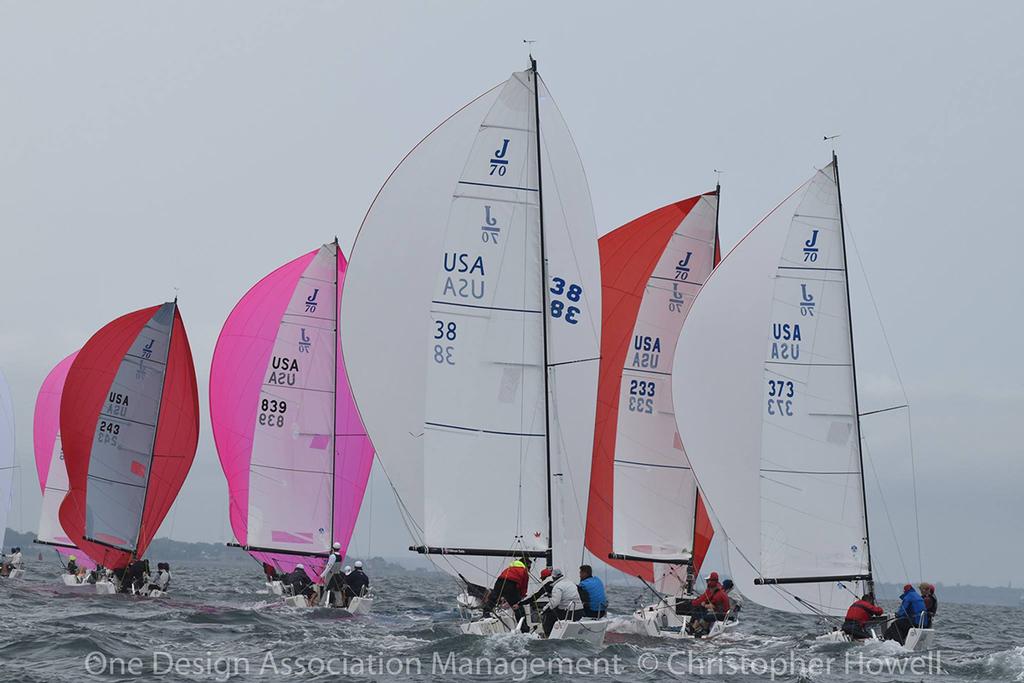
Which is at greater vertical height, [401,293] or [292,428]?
[401,293]

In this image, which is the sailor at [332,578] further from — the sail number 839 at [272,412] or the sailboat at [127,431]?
the sailboat at [127,431]

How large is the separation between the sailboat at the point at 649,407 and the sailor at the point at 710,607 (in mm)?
1725

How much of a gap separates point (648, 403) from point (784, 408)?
10.5 ft

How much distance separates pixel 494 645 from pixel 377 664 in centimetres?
150

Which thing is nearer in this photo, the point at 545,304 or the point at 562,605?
the point at 562,605

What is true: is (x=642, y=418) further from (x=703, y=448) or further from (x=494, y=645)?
(x=494, y=645)

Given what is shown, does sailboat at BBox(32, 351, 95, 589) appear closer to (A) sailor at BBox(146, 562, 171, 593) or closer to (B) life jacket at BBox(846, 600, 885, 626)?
(A) sailor at BBox(146, 562, 171, 593)

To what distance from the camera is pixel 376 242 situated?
1599 cm

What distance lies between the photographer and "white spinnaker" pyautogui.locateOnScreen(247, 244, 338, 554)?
23203 mm

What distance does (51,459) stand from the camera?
30750 millimetres

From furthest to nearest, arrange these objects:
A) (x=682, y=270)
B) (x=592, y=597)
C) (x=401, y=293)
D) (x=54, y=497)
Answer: (x=54, y=497) → (x=682, y=270) → (x=401, y=293) → (x=592, y=597)

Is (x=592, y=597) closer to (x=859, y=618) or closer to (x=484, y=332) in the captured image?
(x=484, y=332)

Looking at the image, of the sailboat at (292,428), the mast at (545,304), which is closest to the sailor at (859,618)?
the mast at (545,304)

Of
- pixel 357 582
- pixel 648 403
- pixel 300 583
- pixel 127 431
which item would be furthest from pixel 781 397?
pixel 127 431
